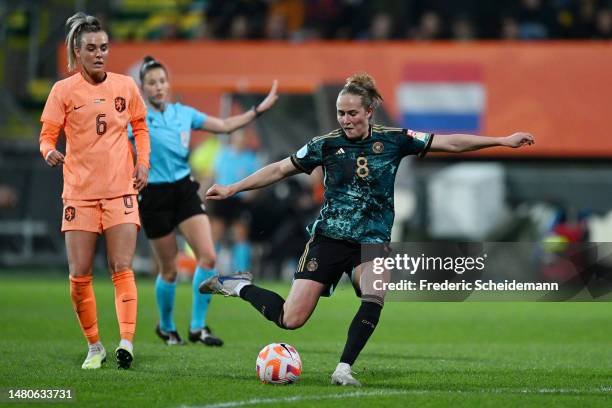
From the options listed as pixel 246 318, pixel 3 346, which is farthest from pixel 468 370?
pixel 246 318

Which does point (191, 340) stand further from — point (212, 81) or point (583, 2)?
point (583, 2)

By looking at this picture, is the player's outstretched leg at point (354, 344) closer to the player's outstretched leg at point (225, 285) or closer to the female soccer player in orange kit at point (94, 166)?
the player's outstretched leg at point (225, 285)

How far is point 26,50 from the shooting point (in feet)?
74.4

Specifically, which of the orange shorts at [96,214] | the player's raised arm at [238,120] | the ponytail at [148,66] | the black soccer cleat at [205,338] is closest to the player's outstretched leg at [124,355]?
the orange shorts at [96,214]

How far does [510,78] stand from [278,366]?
13.5m

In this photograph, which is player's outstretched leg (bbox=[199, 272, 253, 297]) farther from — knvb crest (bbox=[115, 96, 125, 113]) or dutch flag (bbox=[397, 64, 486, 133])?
dutch flag (bbox=[397, 64, 486, 133])

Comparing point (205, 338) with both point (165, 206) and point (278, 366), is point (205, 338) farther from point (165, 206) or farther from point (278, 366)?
point (278, 366)

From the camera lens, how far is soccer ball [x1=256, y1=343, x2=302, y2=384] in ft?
24.9

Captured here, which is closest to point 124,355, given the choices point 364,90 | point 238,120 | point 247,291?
point 247,291

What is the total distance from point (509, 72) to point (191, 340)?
11.2 meters

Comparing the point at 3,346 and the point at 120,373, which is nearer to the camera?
the point at 120,373

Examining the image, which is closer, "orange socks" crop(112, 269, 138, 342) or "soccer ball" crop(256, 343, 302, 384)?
"soccer ball" crop(256, 343, 302, 384)

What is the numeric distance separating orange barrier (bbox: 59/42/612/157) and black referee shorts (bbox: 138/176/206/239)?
10.2 m

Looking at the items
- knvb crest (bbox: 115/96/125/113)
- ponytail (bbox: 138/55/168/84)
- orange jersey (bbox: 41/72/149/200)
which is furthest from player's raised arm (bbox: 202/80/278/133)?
orange jersey (bbox: 41/72/149/200)
